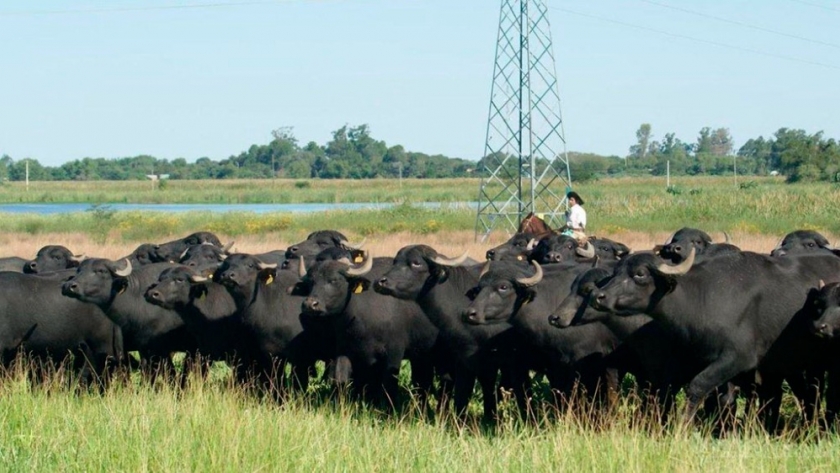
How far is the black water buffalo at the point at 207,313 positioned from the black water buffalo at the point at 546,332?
325cm

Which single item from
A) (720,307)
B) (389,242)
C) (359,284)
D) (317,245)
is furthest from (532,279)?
(389,242)

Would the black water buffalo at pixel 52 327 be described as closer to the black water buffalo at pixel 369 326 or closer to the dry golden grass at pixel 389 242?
the black water buffalo at pixel 369 326

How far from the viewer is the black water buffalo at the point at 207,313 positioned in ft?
44.3

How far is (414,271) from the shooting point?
12.7m

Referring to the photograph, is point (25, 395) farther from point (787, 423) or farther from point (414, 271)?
point (787, 423)

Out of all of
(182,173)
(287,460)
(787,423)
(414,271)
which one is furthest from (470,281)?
(182,173)

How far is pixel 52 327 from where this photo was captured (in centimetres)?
1411

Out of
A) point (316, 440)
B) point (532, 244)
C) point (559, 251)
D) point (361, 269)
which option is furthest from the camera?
point (532, 244)

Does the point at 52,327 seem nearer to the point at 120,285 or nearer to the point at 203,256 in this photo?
the point at 120,285

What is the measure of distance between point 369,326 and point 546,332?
207cm

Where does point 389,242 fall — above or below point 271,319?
below

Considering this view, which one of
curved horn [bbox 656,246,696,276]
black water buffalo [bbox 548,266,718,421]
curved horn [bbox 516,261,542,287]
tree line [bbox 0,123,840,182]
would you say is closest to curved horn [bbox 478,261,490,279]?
curved horn [bbox 516,261,542,287]

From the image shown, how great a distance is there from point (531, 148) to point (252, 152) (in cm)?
11673

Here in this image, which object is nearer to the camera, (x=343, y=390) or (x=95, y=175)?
(x=343, y=390)
